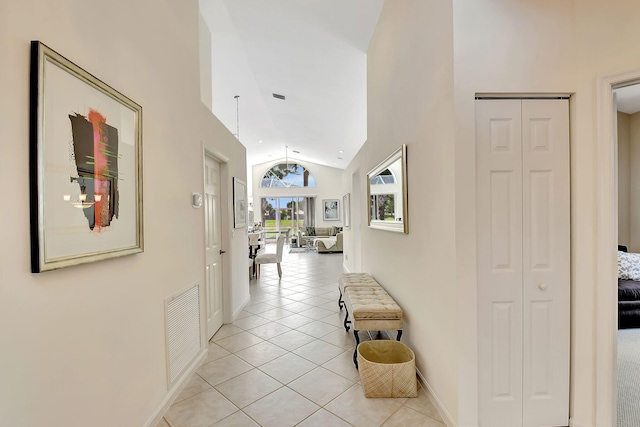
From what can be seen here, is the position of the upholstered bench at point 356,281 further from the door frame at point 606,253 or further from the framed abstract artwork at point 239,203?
the door frame at point 606,253

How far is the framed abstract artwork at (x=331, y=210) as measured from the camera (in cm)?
1334

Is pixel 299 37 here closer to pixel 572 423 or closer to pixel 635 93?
pixel 635 93

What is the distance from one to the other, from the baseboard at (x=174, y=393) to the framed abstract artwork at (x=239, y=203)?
170cm

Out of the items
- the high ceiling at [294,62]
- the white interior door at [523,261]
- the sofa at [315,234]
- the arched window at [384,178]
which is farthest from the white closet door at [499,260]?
the sofa at [315,234]

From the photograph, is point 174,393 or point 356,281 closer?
point 174,393

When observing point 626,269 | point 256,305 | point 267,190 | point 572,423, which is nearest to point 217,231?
point 256,305

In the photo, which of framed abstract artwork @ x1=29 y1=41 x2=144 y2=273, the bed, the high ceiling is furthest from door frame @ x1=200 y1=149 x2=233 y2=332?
the bed

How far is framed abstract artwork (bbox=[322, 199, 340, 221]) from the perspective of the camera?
43.8ft

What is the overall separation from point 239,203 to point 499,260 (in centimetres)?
329

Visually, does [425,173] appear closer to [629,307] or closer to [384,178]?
[384,178]

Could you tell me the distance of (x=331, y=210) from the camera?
43.9 ft

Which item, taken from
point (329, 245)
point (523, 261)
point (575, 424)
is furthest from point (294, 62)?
point (329, 245)

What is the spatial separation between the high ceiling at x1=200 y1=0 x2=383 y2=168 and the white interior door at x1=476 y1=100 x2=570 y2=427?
7.17 ft

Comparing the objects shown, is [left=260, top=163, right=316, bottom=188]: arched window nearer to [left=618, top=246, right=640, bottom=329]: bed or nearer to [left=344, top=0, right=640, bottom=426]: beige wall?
[left=618, top=246, right=640, bottom=329]: bed
